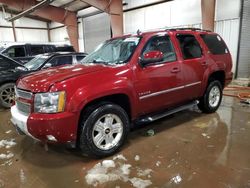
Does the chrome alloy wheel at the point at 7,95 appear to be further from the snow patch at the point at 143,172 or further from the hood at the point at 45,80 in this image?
the snow patch at the point at 143,172

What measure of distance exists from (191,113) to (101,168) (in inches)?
108

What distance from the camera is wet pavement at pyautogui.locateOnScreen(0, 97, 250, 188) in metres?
2.48

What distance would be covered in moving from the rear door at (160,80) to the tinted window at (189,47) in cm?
27

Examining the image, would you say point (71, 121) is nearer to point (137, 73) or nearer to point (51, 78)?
point (51, 78)

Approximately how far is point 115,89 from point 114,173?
1.05 meters

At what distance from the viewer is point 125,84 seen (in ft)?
9.89

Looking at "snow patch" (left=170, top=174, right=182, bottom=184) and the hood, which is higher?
the hood

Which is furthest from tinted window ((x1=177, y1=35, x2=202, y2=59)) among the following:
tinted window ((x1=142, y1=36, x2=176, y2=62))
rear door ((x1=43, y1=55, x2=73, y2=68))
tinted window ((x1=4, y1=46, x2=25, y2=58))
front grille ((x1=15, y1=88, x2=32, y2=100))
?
tinted window ((x1=4, y1=46, x2=25, y2=58))

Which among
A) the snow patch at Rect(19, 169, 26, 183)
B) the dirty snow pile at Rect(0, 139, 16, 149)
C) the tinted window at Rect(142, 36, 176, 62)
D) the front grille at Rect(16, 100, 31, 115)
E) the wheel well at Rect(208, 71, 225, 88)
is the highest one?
the tinted window at Rect(142, 36, 176, 62)

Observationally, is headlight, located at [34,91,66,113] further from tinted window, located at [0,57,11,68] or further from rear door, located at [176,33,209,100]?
tinted window, located at [0,57,11,68]

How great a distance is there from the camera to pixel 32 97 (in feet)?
8.77

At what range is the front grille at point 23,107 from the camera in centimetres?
276

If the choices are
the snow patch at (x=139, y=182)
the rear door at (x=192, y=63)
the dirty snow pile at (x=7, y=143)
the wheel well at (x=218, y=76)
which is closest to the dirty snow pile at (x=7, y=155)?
the dirty snow pile at (x=7, y=143)

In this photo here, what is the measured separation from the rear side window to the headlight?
317 cm
